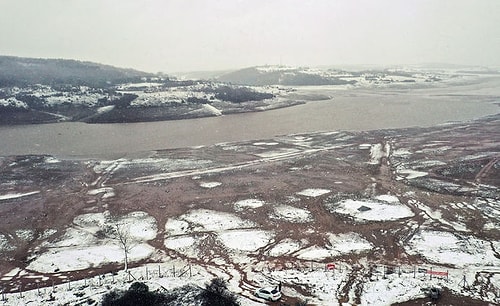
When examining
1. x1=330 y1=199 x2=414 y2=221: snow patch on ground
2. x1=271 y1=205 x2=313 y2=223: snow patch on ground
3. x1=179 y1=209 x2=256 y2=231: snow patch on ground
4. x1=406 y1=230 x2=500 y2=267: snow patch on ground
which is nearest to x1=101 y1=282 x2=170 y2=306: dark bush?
x1=179 y1=209 x2=256 y2=231: snow patch on ground

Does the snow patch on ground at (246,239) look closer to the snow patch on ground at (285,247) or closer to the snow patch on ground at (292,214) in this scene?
the snow patch on ground at (285,247)

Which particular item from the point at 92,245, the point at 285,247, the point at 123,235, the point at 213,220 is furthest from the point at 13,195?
the point at 285,247

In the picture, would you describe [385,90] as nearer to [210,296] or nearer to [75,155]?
[75,155]

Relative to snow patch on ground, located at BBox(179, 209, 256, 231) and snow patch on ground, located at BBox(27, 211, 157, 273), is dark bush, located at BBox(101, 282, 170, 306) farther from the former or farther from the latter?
snow patch on ground, located at BBox(179, 209, 256, 231)

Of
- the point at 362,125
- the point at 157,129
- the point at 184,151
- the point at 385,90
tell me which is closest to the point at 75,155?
the point at 184,151

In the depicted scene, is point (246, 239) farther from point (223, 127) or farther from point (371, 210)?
point (223, 127)

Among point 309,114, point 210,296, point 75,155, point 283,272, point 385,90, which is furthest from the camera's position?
point 385,90
